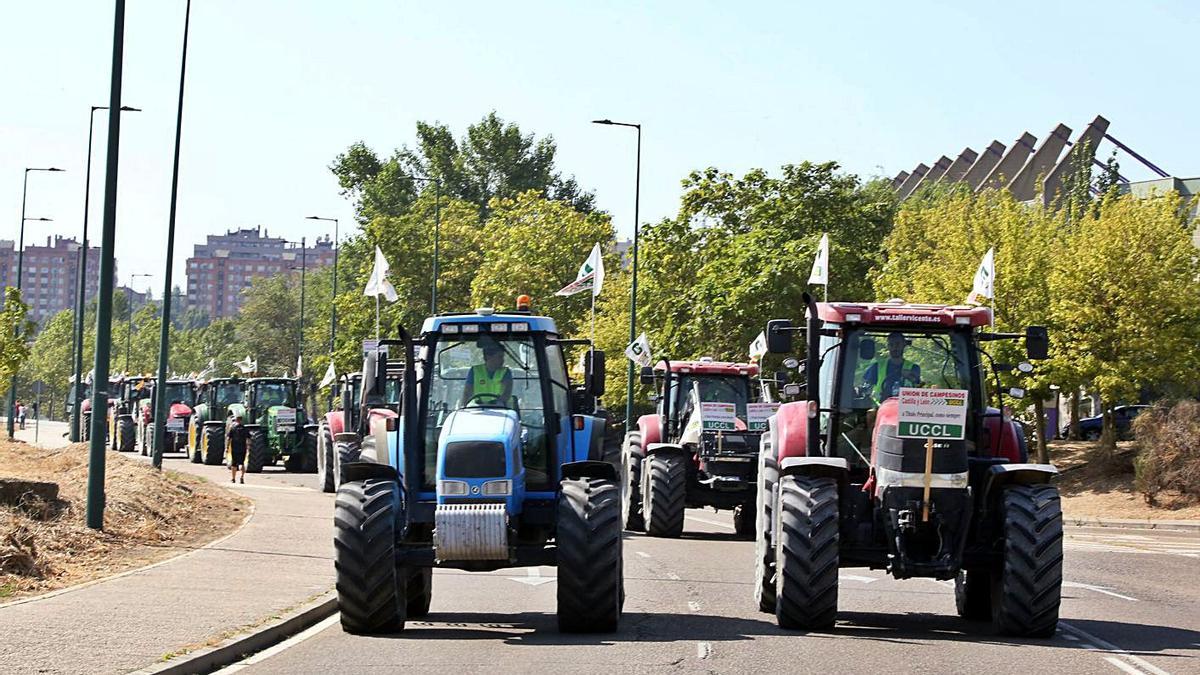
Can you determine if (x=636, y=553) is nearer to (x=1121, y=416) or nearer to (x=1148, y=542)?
→ (x=1148, y=542)

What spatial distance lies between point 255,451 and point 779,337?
3295 cm

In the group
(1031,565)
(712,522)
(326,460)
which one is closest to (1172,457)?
(712,522)

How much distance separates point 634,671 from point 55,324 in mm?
131464

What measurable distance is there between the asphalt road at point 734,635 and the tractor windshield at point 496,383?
1628 mm

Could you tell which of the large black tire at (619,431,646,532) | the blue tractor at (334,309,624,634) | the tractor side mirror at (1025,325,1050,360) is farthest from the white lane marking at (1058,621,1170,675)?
the large black tire at (619,431,646,532)

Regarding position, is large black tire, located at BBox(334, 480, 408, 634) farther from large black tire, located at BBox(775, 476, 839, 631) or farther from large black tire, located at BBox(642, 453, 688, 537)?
large black tire, located at BBox(642, 453, 688, 537)

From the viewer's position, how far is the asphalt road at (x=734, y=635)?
12.9 metres

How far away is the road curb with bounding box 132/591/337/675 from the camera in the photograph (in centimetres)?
1199

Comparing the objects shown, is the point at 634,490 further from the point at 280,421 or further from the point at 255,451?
the point at 280,421

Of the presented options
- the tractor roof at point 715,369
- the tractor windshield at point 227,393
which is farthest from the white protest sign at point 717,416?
the tractor windshield at point 227,393

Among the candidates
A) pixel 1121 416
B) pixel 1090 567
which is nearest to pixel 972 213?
pixel 1121 416

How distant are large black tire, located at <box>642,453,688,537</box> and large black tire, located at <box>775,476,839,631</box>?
1156cm

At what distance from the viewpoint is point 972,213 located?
5388 centimetres

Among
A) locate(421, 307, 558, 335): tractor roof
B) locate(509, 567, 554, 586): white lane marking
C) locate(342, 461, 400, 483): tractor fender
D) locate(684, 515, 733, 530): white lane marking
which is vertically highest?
locate(421, 307, 558, 335): tractor roof
